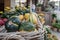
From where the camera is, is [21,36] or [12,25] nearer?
[21,36]

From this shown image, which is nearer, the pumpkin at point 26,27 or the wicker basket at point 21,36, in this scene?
the wicker basket at point 21,36

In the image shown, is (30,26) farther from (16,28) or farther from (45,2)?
(45,2)

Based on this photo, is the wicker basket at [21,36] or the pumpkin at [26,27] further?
the pumpkin at [26,27]

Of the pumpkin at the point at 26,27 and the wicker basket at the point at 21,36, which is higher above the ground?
the pumpkin at the point at 26,27

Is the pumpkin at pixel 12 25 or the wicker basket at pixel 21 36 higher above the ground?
Result: the pumpkin at pixel 12 25

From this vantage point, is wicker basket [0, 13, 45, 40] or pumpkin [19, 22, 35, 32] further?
pumpkin [19, 22, 35, 32]

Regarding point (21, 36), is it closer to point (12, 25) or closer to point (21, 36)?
point (21, 36)

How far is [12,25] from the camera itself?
Answer: 42.1 inches

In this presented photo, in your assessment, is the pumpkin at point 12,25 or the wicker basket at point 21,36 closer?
the wicker basket at point 21,36

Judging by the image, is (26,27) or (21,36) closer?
(21,36)

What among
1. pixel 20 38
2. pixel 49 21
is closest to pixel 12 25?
pixel 20 38

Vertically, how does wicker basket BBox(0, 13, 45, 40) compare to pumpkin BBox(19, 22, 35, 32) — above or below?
below

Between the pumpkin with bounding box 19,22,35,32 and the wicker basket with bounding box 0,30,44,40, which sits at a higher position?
the pumpkin with bounding box 19,22,35,32

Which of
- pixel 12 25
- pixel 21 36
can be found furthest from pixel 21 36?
pixel 12 25
